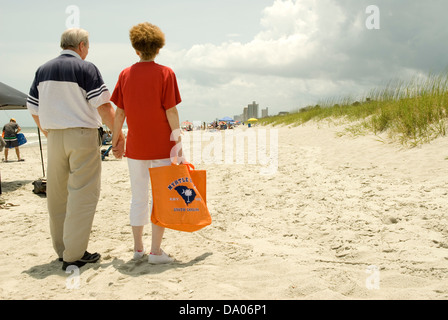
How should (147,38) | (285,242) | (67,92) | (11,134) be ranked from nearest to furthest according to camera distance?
(147,38) < (67,92) < (285,242) < (11,134)

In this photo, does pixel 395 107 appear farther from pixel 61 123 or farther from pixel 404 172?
pixel 61 123

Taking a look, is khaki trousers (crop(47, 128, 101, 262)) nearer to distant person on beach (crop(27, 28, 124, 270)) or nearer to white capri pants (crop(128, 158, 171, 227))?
distant person on beach (crop(27, 28, 124, 270))

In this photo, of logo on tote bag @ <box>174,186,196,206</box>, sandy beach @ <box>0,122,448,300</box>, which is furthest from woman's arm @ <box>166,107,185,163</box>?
sandy beach @ <box>0,122,448,300</box>

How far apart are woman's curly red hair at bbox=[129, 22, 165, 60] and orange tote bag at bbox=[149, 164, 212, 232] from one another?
0.89m

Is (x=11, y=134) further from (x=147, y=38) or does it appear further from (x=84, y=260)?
(x=147, y=38)

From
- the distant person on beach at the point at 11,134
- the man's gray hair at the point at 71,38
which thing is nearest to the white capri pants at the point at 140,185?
the man's gray hair at the point at 71,38

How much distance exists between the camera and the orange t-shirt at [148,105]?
2.56 metres

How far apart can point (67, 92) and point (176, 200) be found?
1.19 meters

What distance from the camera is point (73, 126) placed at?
2699mm

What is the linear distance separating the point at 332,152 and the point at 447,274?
4.91m

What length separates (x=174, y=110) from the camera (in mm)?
2609

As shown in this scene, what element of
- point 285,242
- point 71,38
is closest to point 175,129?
point 71,38

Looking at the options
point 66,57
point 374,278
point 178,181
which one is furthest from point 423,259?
point 66,57

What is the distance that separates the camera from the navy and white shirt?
268 cm
